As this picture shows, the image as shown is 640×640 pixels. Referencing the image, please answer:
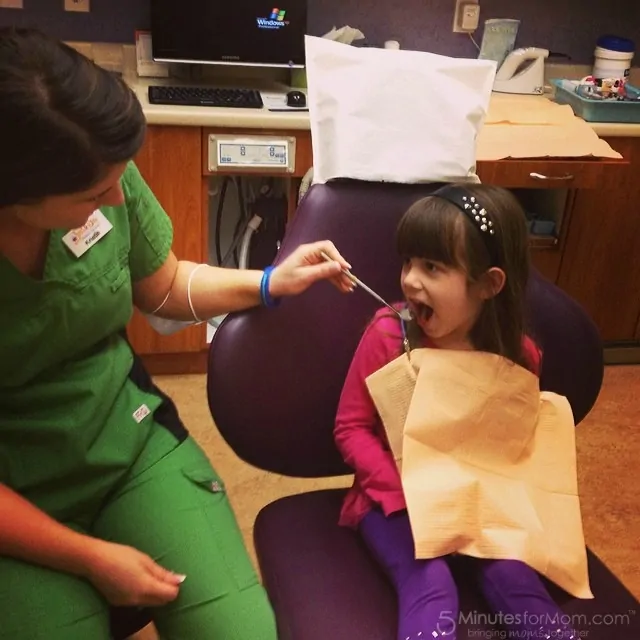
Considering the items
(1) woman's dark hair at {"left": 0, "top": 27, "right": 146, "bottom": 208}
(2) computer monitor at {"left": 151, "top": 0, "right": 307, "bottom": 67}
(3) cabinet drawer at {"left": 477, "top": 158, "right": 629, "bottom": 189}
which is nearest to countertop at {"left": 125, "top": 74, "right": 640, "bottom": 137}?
(2) computer monitor at {"left": 151, "top": 0, "right": 307, "bottom": 67}

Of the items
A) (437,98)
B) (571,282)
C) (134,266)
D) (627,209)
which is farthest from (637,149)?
(134,266)

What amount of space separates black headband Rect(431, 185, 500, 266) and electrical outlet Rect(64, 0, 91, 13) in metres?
1.67

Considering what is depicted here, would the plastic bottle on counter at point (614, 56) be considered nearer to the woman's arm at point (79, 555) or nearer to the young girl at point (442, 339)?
the young girl at point (442, 339)

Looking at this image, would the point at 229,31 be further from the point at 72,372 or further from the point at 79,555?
the point at 79,555

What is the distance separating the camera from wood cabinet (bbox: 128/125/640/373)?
83.7 inches

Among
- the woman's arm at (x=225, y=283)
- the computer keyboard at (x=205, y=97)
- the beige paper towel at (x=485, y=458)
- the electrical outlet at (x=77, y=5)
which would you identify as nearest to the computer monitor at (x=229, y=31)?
the computer keyboard at (x=205, y=97)

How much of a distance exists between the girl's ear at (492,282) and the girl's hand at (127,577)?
600 millimetres

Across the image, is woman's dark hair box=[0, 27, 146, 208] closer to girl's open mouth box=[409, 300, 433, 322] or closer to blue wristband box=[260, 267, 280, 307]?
blue wristband box=[260, 267, 280, 307]

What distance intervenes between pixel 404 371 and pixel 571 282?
1507 mm

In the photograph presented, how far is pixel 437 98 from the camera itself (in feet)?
4.25

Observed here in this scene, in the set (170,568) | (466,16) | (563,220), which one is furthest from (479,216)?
(466,16)

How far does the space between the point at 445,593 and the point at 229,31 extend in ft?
5.69

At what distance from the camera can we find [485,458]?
3.95ft

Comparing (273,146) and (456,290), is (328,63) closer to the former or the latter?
(456,290)
